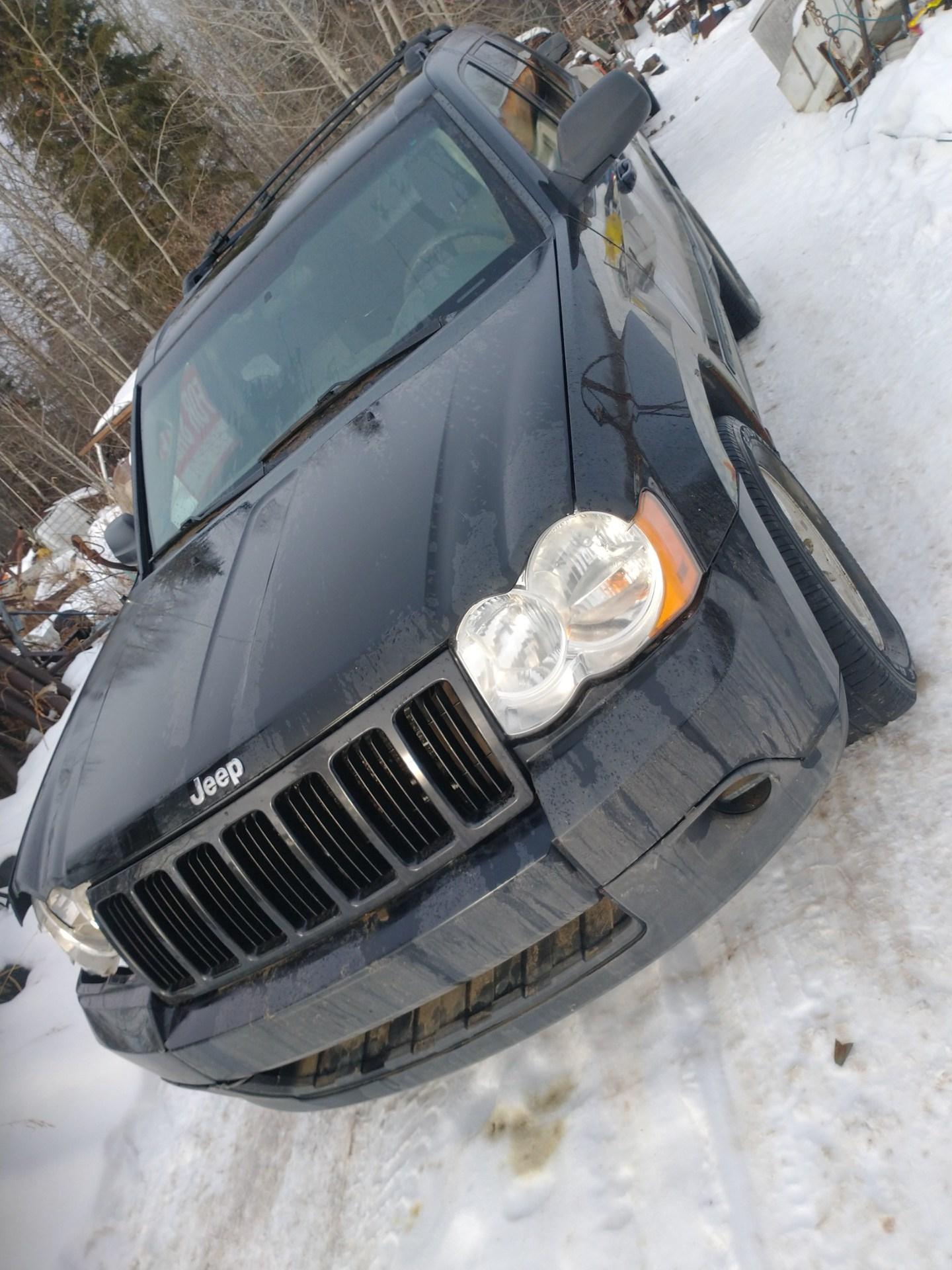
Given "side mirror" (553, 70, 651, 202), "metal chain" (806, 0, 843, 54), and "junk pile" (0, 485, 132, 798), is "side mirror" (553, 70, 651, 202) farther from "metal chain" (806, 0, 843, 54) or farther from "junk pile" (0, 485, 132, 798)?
"metal chain" (806, 0, 843, 54)

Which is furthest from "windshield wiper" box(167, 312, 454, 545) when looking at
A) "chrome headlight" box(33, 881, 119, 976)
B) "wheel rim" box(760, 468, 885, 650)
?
"chrome headlight" box(33, 881, 119, 976)

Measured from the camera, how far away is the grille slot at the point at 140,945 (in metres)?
1.96

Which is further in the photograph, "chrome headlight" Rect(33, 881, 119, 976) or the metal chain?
the metal chain

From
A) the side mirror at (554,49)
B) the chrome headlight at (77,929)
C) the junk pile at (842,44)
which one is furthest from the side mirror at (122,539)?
the junk pile at (842,44)

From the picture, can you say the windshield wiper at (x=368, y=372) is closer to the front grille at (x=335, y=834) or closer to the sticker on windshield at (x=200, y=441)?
the sticker on windshield at (x=200, y=441)

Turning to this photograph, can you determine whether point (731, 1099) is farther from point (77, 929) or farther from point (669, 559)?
point (77, 929)

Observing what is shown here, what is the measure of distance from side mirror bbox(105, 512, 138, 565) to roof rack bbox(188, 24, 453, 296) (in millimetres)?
975

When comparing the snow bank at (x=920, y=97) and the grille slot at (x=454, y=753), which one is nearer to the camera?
the grille slot at (x=454, y=753)

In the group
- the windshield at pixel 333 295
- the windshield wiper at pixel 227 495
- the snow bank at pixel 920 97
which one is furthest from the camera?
the snow bank at pixel 920 97

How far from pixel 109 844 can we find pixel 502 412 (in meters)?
1.29

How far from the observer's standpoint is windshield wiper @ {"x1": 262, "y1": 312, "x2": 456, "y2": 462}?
233 cm

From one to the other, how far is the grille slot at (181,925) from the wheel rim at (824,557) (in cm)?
155

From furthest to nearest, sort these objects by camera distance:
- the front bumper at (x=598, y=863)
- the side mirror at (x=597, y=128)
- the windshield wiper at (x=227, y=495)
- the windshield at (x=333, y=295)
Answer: the windshield wiper at (x=227, y=495) < the windshield at (x=333, y=295) < the side mirror at (x=597, y=128) < the front bumper at (x=598, y=863)

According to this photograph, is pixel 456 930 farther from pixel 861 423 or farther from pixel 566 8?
pixel 566 8
